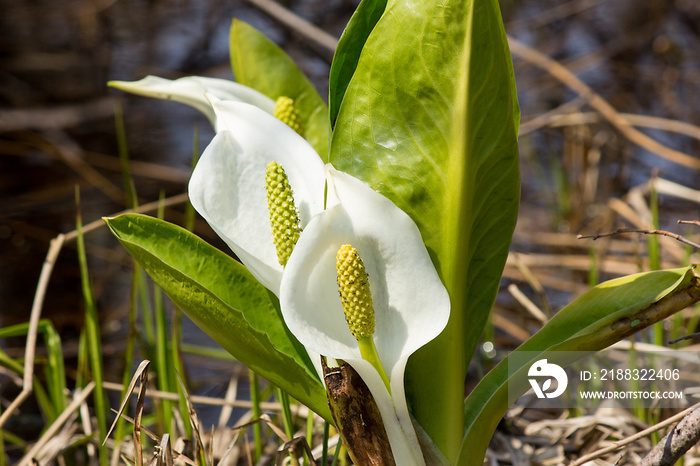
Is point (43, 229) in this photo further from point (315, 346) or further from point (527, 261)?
point (315, 346)

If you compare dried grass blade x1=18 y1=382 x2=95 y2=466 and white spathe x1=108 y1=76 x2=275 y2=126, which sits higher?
white spathe x1=108 y1=76 x2=275 y2=126

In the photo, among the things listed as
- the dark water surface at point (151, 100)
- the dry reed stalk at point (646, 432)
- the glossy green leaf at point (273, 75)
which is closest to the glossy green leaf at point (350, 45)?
the glossy green leaf at point (273, 75)

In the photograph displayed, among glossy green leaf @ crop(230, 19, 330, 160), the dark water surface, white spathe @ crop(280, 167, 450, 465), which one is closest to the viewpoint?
white spathe @ crop(280, 167, 450, 465)

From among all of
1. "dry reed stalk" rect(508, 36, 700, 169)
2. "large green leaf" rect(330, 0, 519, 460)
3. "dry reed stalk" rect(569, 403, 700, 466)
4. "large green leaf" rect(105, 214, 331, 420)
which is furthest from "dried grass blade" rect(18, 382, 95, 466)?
"dry reed stalk" rect(508, 36, 700, 169)

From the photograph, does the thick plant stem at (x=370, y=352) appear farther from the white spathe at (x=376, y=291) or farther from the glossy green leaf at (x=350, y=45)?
the glossy green leaf at (x=350, y=45)

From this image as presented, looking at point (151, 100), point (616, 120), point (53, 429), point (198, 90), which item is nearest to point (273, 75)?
point (198, 90)

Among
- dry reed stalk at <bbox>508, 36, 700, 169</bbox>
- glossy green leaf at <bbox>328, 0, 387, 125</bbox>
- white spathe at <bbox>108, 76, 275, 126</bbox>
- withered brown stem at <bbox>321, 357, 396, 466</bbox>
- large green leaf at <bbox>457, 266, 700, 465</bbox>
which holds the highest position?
dry reed stalk at <bbox>508, 36, 700, 169</bbox>

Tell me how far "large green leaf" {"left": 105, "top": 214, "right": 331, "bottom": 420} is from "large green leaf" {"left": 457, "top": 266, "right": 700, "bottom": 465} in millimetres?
144

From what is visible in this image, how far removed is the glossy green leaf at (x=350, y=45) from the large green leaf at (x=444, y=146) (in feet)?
0.22

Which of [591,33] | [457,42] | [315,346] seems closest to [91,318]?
[315,346]

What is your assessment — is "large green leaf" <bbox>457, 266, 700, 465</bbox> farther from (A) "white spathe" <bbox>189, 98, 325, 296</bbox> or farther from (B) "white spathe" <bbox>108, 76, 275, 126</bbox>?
(B) "white spathe" <bbox>108, 76, 275, 126</bbox>

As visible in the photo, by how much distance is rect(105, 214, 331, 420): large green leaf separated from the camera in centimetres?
56

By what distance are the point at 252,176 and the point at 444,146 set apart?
0.18m

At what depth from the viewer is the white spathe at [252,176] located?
591mm
